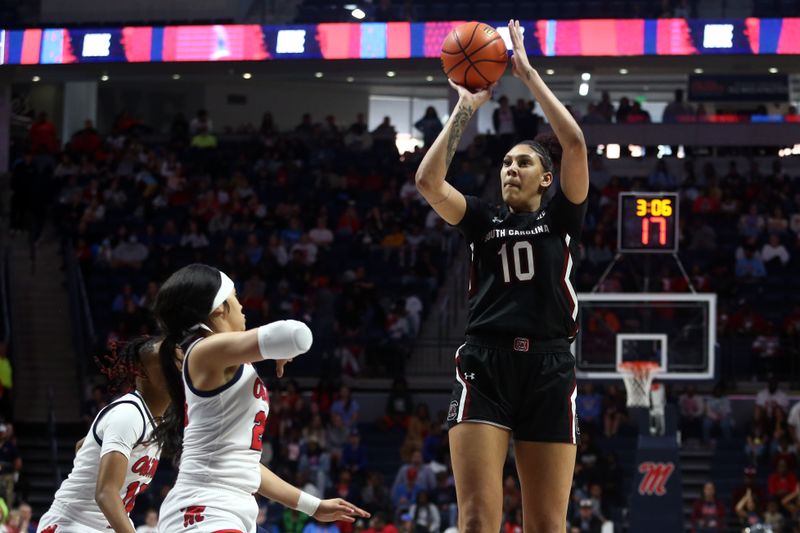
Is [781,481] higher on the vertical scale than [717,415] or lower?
lower

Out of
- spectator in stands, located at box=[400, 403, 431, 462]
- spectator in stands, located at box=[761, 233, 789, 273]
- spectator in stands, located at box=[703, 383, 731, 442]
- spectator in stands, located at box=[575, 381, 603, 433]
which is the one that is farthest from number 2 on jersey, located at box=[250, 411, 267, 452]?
spectator in stands, located at box=[761, 233, 789, 273]

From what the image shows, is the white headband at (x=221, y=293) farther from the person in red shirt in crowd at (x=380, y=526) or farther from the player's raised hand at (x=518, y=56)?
the person in red shirt in crowd at (x=380, y=526)

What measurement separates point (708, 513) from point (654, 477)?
3.63ft

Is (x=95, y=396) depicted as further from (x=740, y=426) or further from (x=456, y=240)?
(x=740, y=426)

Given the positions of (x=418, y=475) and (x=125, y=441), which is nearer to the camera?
(x=125, y=441)

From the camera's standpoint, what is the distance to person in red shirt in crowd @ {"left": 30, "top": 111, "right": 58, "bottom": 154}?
24.0m

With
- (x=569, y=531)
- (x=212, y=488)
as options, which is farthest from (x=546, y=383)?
(x=569, y=531)

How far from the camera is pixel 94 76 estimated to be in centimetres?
2464

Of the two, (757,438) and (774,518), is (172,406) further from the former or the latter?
(757,438)

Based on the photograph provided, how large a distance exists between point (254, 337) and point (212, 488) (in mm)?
593

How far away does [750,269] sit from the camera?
19.8m

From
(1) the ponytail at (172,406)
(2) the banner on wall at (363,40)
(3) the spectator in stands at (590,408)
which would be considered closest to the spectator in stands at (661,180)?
(2) the banner on wall at (363,40)

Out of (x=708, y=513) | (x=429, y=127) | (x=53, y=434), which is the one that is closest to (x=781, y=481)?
(x=708, y=513)

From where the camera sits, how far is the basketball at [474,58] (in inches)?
211
